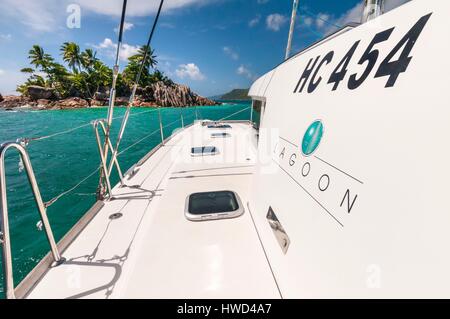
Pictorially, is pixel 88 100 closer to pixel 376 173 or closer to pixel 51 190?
pixel 51 190

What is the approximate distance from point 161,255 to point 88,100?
49.5 metres

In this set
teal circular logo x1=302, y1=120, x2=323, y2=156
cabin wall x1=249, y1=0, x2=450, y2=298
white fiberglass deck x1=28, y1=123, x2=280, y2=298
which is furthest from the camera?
white fiberglass deck x1=28, y1=123, x2=280, y2=298

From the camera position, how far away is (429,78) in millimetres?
718

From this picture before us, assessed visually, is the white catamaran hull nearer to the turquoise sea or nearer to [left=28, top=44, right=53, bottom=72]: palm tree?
the turquoise sea

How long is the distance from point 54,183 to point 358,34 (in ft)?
20.8

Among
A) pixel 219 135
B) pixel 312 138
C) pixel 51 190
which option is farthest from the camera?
pixel 219 135

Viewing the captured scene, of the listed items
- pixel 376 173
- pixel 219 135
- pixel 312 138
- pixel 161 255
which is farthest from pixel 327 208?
pixel 219 135

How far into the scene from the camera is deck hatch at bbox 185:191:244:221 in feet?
7.60

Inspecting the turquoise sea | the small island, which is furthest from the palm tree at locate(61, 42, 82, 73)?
the turquoise sea

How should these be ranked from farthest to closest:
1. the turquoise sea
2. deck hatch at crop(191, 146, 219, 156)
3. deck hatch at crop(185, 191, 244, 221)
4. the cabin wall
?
deck hatch at crop(191, 146, 219, 156), the turquoise sea, deck hatch at crop(185, 191, 244, 221), the cabin wall

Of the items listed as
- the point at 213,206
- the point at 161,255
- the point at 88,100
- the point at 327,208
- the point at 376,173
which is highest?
the point at 88,100

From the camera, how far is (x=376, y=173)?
87cm

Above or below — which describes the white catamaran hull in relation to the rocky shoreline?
below

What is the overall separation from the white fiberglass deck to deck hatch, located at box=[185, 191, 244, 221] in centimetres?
8
